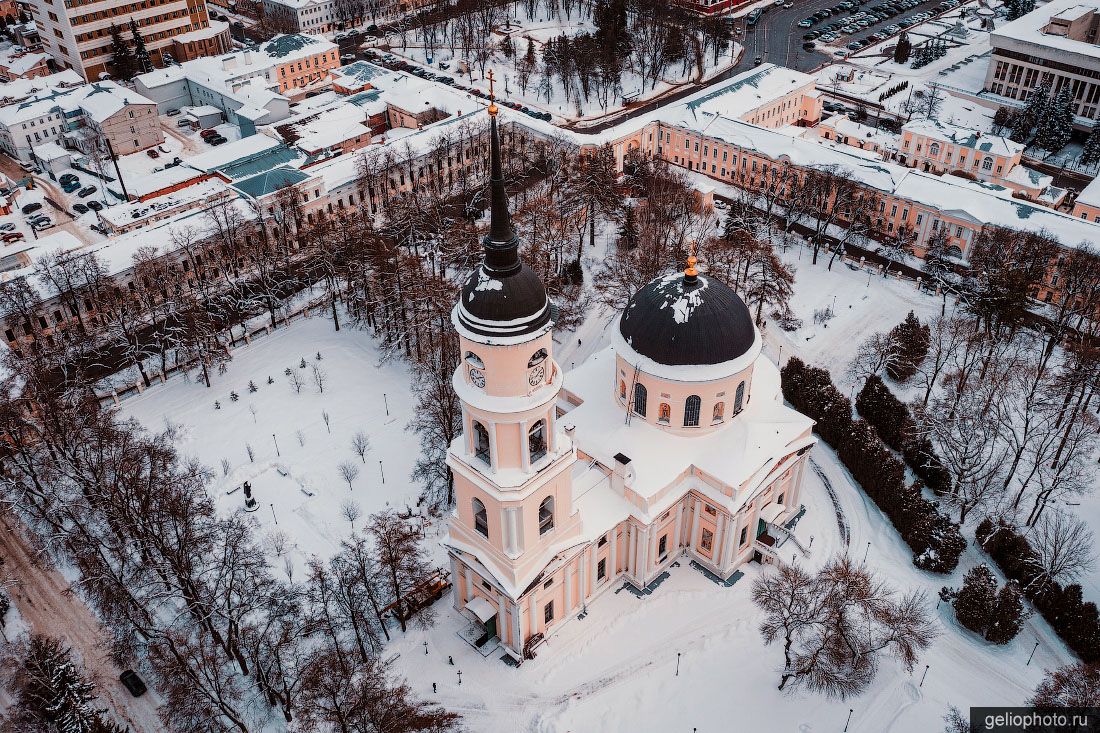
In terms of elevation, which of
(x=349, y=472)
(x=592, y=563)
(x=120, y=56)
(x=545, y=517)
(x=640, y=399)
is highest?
(x=120, y=56)

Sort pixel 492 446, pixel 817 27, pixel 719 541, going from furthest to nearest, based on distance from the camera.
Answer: pixel 817 27 < pixel 719 541 < pixel 492 446

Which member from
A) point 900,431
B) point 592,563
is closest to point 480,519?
point 592,563

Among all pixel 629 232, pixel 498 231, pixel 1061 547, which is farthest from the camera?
pixel 629 232

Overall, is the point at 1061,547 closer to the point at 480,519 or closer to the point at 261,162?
the point at 480,519

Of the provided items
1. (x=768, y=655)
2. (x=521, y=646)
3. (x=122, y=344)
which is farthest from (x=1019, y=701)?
(x=122, y=344)

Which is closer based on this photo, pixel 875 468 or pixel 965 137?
pixel 875 468

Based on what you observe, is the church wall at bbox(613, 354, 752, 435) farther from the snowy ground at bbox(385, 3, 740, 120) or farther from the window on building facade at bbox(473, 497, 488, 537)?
the snowy ground at bbox(385, 3, 740, 120)

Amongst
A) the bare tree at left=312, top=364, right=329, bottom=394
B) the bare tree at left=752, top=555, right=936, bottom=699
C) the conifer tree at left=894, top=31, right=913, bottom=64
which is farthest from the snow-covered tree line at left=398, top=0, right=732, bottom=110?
the bare tree at left=752, top=555, right=936, bottom=699
